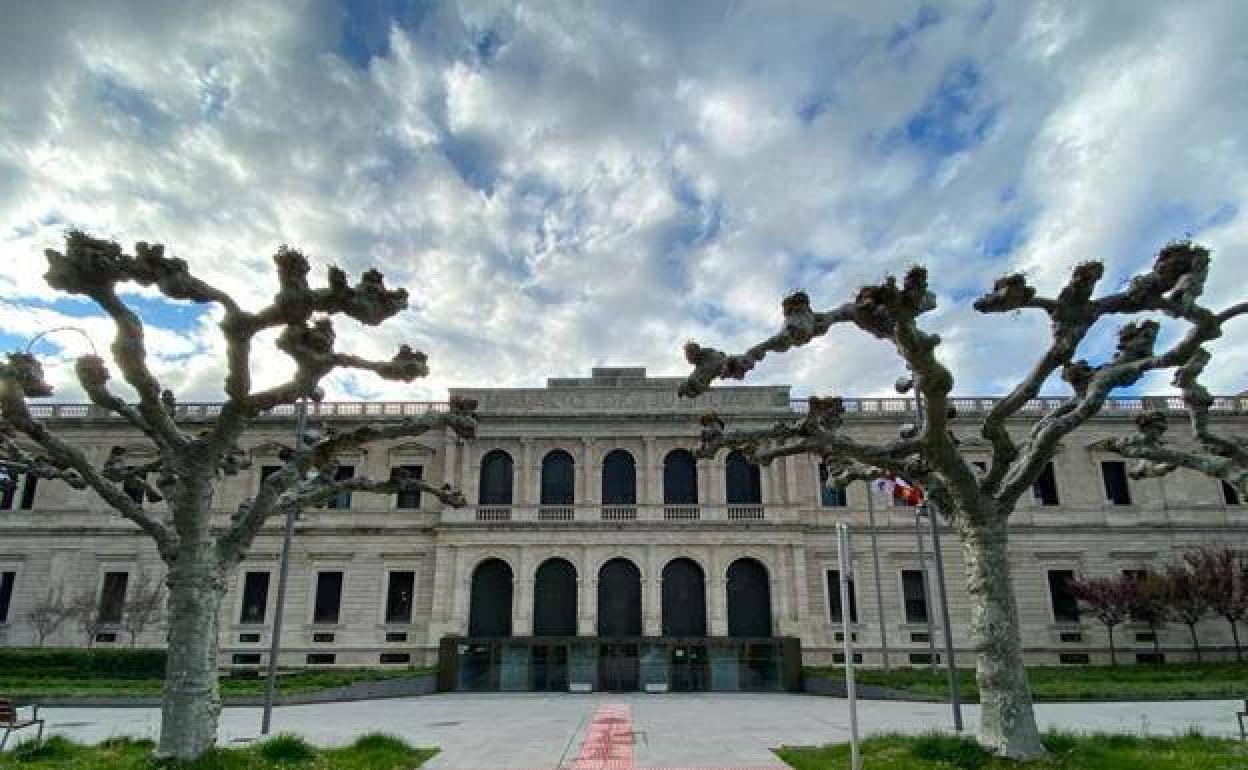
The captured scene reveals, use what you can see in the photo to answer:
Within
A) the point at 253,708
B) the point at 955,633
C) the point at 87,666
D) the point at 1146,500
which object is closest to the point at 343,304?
the point at 253,708

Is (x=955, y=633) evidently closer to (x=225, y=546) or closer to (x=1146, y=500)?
(x=1146, y=500)

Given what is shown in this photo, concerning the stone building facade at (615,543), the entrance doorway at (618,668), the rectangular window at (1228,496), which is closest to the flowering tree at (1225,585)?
the stone building facade at (615,543)

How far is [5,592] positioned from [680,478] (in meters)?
33.3

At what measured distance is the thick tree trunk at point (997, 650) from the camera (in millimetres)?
10672

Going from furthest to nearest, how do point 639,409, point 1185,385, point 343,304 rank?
point 639,409 < point 1185,385 < point 343,304

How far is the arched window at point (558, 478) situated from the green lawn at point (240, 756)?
25.2 m

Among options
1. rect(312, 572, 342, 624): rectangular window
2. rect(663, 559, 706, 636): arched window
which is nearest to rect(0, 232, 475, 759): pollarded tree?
rect(663, 559, 706, 636): arched window

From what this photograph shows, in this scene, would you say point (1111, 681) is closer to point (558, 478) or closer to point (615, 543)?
point (615, 543)

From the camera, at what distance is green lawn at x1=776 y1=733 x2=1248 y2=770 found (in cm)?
1015

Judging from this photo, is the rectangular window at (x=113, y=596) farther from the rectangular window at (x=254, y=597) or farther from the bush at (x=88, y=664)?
the rectangular window at (x=254, y=597)

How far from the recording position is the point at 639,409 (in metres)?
38.7

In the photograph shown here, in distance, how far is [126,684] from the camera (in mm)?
26891

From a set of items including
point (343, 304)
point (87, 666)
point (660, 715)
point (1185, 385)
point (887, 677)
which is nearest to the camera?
point (343, 304)

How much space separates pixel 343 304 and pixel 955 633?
33672 millimetres
